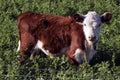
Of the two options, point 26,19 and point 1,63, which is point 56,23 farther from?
point 1,63

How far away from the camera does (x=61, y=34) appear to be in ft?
30.1

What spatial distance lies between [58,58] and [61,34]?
574 mm

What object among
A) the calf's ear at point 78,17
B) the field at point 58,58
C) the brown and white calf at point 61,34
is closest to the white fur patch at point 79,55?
the brown and white calf at point 61,34

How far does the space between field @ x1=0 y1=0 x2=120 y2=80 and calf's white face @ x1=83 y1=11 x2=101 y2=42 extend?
49cm

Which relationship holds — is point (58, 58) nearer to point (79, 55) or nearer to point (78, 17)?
point (79, 55)

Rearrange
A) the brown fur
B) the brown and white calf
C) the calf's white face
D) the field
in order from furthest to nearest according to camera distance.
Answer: the brown fur, the brown and white calf, the calf's white face, the field

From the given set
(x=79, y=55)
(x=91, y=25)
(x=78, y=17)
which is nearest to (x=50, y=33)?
(x=78, y=17)

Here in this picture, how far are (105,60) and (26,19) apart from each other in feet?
5.57

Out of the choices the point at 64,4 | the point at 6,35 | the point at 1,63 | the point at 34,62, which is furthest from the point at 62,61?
the point at 64,4

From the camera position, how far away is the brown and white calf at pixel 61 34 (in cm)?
891

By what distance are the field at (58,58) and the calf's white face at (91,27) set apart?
488mm

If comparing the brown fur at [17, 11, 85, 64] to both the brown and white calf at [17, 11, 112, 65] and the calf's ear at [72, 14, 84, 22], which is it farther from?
the calf's ear at [72, 14, 84, 22]

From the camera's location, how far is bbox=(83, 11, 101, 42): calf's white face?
8656 millimetres

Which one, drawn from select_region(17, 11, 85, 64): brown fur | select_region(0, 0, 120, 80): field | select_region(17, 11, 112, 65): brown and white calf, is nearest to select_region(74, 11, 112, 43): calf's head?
select_region(17, 11, 112, 65): brown and white calf
